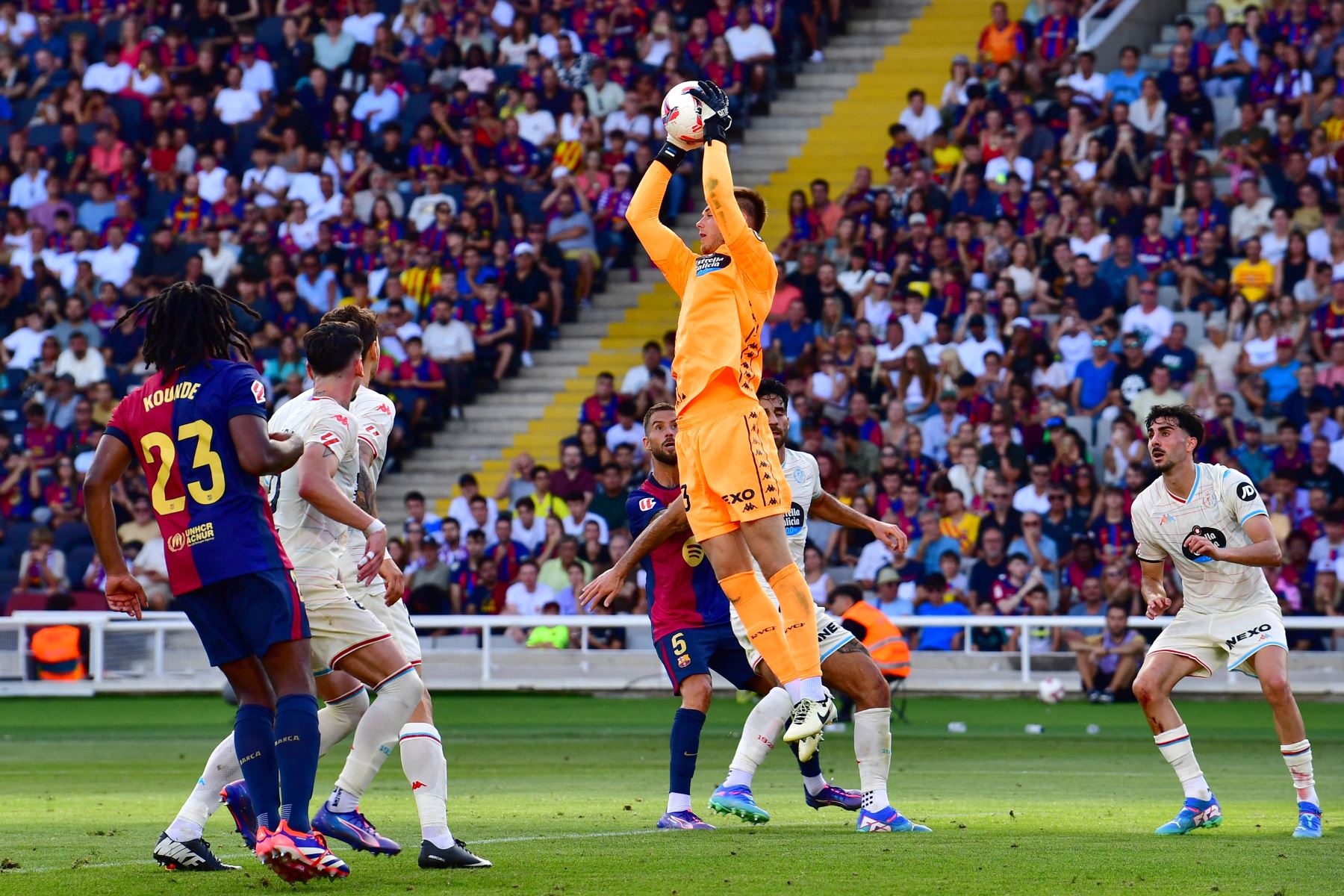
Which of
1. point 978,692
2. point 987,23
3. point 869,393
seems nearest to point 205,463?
point 978,692

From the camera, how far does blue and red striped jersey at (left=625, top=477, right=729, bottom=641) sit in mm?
10070

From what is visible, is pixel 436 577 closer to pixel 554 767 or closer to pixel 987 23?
pixel 554 767

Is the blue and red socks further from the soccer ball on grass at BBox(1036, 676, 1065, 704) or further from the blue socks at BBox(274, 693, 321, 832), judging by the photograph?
the soccer ball on grass at BBox(1036, 676, 1065, 704)

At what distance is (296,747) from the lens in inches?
290

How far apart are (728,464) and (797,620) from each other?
2.52 feet

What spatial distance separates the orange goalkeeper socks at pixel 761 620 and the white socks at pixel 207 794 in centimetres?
222

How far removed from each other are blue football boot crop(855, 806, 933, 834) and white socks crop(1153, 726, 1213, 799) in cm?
134

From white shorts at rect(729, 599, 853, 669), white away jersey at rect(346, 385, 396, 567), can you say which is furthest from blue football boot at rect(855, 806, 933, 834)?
white away jersey at rect(346, 385, 396, 567)

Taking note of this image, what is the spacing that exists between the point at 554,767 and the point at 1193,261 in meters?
10.6

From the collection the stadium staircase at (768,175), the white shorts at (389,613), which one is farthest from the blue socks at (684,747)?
the stadium staircase at (768,175)

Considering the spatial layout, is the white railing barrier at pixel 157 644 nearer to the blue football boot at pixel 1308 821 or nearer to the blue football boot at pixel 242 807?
the blue football boot at pixel 1308 821

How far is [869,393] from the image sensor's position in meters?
21.4

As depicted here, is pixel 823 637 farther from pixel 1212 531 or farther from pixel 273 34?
pixel 273 34

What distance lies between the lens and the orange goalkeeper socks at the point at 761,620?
27.7ft
